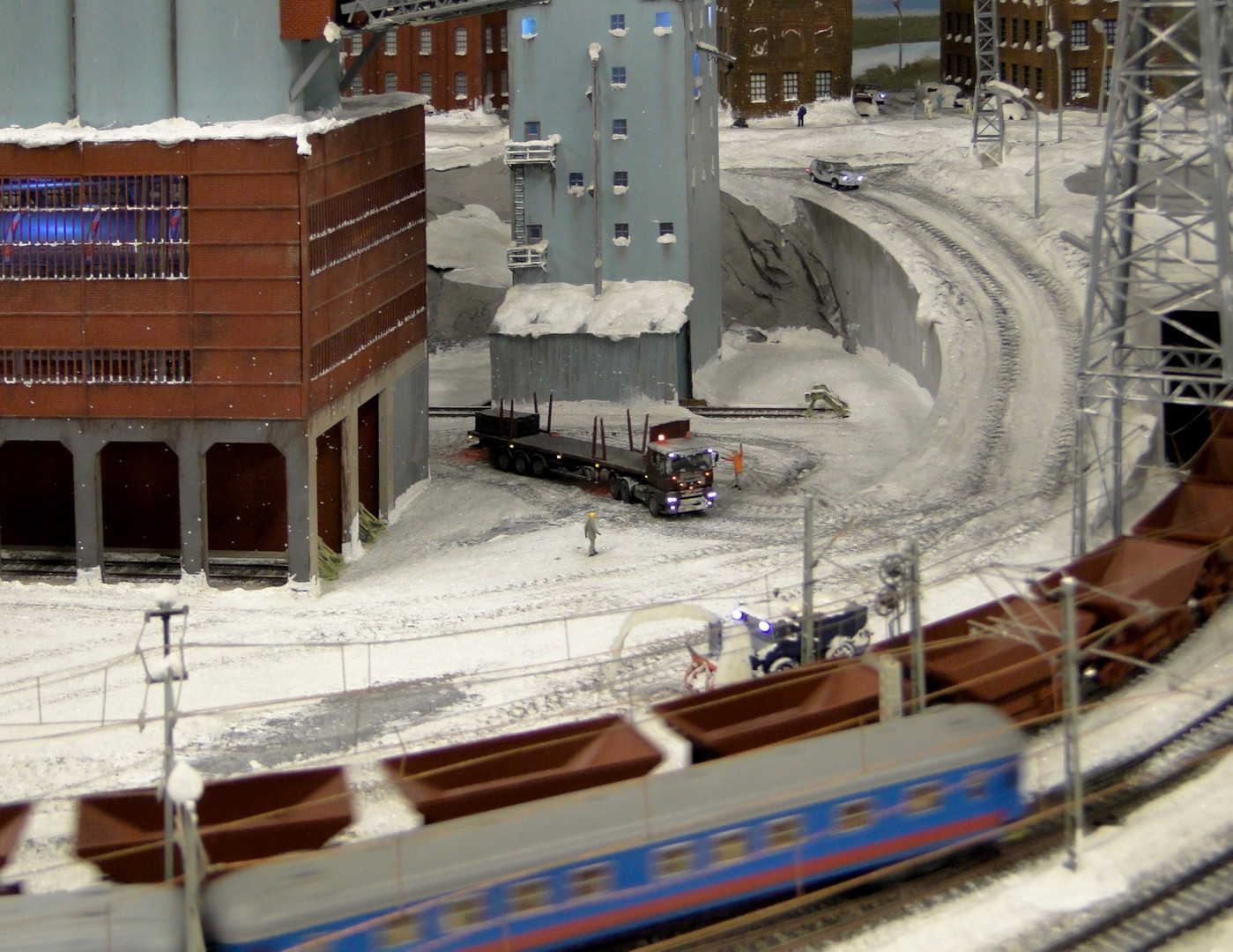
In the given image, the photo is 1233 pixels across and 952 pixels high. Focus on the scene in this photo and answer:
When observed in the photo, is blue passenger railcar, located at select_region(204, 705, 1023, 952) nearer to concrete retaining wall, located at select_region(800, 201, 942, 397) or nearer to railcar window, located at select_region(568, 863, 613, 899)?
railcar window, located at select_region(568, 863, 613, 899)

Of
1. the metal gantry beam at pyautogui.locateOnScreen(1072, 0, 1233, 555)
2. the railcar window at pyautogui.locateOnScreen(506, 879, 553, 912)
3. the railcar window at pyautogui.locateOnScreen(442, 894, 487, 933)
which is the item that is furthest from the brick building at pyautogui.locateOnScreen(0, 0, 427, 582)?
the railcar window at pyautogui.locateOnScreen(442, 894, 487, 933)

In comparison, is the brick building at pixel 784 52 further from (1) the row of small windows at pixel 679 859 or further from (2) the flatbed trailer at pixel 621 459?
(1) the row of small windows at pixel 679 859

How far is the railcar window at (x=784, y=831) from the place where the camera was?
23.4m

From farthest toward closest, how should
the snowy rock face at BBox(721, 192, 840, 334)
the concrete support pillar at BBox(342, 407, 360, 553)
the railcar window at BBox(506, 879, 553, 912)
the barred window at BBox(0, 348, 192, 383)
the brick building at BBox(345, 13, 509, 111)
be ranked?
the brick building at BBox(345, 13, 509, 111) < the snowy rock face at BBox(721, 192, 840, 334) < the concrete support pillar at BBox(342, 407, 360, 553) < the barred window at BBox(0, 348, 192, 383) < the railcar window at BBox(506, 879, 553, 912)

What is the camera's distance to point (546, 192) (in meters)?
63.7

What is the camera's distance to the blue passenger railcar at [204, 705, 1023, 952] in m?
20.9

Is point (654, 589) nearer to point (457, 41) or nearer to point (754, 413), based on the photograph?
point (754, 413)

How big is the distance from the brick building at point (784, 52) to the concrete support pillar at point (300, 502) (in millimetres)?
56112

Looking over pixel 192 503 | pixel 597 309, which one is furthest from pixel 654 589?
pixel 597 309

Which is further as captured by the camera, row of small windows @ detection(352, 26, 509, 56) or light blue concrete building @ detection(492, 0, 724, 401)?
row of small windows @ detection(352, 26, 509, 56)

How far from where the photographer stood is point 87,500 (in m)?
43.1

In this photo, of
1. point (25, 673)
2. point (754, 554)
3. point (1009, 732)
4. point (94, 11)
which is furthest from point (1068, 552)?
point (94, 11)

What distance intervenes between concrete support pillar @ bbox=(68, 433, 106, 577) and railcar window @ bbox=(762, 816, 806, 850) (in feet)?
82.4

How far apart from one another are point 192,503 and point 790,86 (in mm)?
58617
